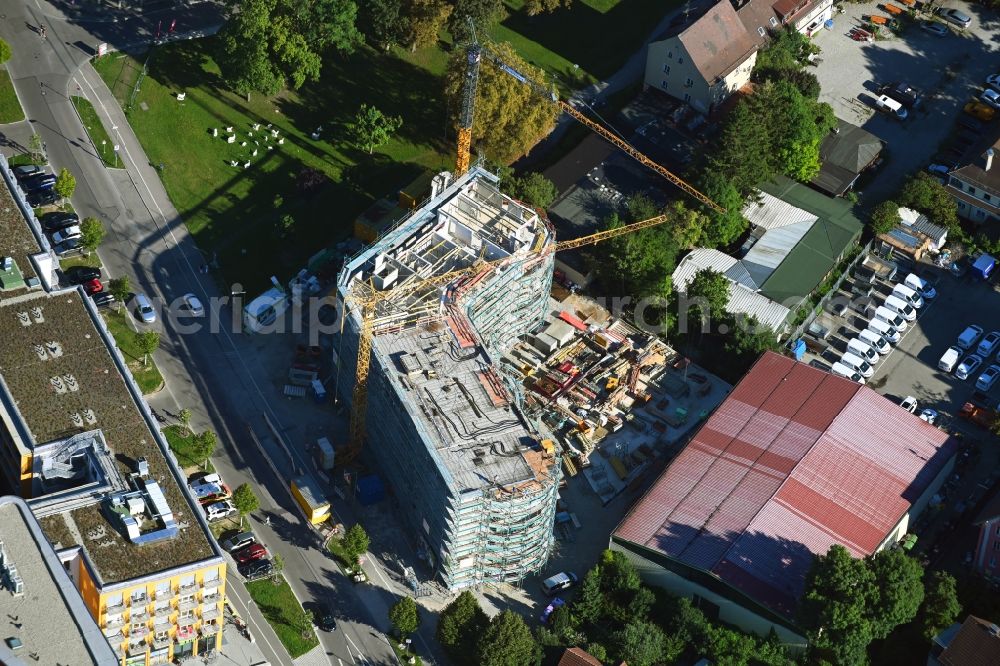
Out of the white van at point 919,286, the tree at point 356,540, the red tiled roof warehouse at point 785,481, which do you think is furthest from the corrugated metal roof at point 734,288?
the tree at point 356,540

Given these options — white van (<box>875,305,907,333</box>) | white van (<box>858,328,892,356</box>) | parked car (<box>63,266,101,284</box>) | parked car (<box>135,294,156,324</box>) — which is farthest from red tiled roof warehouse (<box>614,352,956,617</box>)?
parked car (<box>63,266,101,284</box>)

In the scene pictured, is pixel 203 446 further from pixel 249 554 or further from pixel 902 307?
pixel 902 307

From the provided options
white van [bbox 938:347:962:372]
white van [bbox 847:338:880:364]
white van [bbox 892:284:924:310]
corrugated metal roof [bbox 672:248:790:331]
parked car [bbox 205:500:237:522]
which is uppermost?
corrugated metal roof [bbox 672:248:790:331]

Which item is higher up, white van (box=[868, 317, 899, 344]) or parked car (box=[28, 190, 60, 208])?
parked car (box=[28, 190, 60, 208])

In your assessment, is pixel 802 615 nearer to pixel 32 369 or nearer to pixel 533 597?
pixel 533 597

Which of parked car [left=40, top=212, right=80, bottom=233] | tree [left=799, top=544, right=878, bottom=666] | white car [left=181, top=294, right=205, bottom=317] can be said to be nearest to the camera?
tree [left=799, top=544, right=878, bottom=666]

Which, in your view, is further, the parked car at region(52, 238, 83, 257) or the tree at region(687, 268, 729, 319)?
the parked car at region(52, 238, 83, 257)

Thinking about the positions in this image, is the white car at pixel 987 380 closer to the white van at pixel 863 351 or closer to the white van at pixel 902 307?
the white van at pixel 902 307

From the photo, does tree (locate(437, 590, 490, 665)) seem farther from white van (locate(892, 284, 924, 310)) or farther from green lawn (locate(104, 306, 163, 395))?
white van (locate(892, 284, 924, 310))
